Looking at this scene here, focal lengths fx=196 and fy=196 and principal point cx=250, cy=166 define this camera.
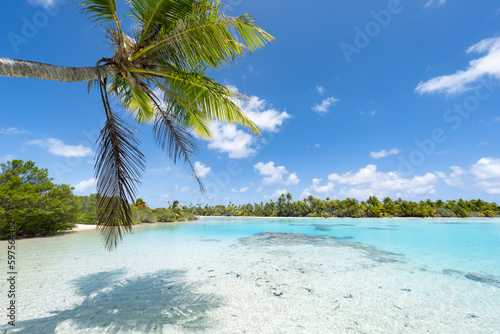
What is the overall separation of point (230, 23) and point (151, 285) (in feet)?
16.8

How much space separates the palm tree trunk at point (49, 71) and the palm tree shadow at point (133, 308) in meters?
3.11

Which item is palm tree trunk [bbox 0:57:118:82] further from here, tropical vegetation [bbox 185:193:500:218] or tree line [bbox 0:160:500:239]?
tropical vegetation [bbox 185:193:500:218]

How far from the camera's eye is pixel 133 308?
126 inches

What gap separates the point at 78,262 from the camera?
616 centimetres

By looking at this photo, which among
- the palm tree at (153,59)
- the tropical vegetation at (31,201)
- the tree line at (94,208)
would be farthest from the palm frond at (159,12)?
the tropical vegetation at (31,201)

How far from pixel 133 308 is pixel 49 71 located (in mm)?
3501

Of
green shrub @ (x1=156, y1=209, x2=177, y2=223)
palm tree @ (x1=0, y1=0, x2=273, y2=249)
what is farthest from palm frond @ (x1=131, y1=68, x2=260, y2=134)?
green shrub @ (x1=156, y1=209, x2=177, y2=223)

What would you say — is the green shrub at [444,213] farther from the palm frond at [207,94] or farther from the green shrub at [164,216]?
the palm frond at [207,94]

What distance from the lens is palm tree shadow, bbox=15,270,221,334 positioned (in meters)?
2.66

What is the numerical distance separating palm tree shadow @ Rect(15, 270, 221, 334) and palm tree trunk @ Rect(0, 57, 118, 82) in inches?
123

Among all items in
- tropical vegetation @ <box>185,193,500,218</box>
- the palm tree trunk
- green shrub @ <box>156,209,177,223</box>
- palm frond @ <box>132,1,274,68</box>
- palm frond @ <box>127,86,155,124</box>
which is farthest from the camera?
tropical vegetation @ <box>185,193,500,218</box>

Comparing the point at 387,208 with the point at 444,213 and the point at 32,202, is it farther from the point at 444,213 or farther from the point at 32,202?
the point at 32,202

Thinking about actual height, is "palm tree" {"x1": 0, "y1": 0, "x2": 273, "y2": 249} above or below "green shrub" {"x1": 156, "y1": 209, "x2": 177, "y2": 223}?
above

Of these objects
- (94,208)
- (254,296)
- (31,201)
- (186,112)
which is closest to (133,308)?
(254,296)
